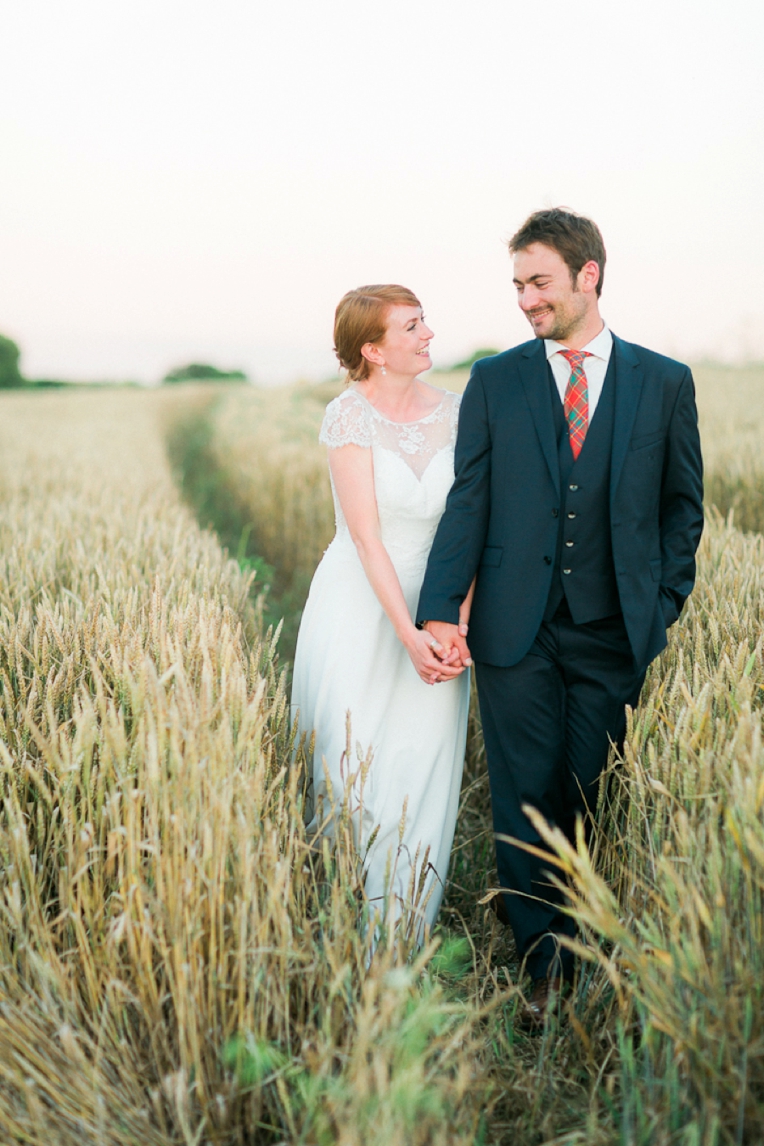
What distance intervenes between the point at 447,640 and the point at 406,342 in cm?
96

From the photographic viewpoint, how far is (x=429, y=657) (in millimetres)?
2525

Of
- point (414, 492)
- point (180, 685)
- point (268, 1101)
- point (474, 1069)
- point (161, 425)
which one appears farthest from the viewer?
point (161, 425)

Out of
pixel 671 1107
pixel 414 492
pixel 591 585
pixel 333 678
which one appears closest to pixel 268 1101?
pixel 671 1107

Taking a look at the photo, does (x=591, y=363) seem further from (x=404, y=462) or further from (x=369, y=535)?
(x=369, y=535)

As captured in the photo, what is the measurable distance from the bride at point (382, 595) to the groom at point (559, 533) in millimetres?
200

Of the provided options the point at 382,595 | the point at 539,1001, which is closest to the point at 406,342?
the point at 382,595

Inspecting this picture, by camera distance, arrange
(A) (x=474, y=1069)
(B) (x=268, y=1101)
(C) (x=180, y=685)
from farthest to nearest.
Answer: (C) (x=180, y=685), (A) (x=474, y=1069), (B) (x=268, y=1101)

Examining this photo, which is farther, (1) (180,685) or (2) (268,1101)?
(1) (180,685)

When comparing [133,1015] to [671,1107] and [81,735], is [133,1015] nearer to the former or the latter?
[81,735]

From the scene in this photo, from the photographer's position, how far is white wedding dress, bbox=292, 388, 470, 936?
2.74 metres

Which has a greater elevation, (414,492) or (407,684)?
(414,492)

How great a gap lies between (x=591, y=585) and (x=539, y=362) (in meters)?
0.66

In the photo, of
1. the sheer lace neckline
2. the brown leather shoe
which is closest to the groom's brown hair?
the sheer lace neckline

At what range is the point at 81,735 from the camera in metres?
1.82
